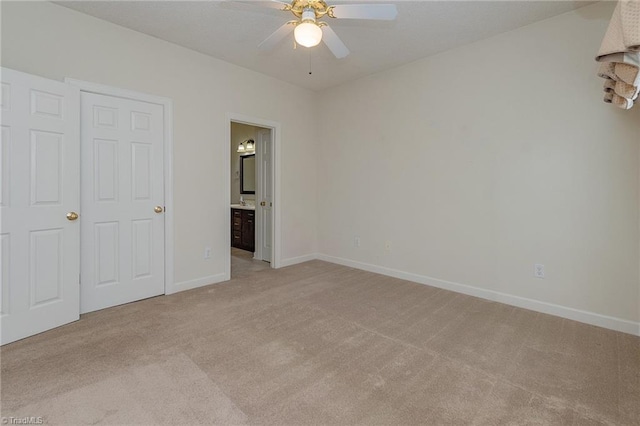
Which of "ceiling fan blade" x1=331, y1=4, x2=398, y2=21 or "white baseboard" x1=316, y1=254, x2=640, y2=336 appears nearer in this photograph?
"ceiling fan blade" x1=331, y1=4, x2=398, y2=21

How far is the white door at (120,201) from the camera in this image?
9.17ft

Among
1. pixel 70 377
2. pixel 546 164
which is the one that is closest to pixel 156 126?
pixel 70 377

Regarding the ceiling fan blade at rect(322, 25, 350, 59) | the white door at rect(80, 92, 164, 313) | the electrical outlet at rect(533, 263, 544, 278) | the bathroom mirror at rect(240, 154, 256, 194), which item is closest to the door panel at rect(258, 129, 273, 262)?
the bathroom mirror at rect(240, 154, 256, 194)

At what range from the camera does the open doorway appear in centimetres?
463

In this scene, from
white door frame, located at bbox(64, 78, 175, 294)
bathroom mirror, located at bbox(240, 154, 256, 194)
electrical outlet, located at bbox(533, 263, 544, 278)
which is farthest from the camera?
bathroom mirror, located at bbox(240, 154, 256, 194)

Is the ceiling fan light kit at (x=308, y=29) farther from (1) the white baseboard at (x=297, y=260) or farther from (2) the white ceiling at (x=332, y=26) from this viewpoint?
(1) the white baseboard at (x=297, y=260)

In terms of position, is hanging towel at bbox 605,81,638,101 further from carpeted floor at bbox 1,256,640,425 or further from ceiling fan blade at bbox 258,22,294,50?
ceiling fan blade at bbox 258,22,294,50

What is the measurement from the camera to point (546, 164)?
285 centimetres

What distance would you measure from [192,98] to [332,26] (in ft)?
5.71

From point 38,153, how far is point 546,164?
4.33 m

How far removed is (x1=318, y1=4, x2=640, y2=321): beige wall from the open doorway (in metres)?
1.36

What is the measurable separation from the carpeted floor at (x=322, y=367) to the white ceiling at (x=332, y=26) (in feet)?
8.29

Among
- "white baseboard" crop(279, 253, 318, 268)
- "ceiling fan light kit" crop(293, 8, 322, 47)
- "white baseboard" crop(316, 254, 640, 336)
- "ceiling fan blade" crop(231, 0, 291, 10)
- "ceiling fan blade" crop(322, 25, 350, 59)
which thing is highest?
"ceiling fan blade" crop(231, 0, 291, 10)

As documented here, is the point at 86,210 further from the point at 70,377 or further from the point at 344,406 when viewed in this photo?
the point at 344,406
